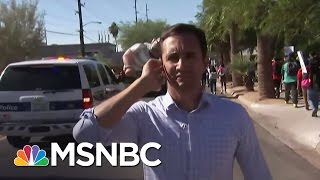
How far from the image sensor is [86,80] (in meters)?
10.8

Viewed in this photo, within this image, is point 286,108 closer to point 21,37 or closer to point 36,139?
point 36,139

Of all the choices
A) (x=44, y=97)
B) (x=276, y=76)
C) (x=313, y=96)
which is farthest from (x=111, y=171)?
(x=276, y=76)

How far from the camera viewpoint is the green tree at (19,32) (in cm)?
6562

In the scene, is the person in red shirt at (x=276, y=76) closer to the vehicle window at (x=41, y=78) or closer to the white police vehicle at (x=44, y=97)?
the white police vehicle at (x=44, y=97)

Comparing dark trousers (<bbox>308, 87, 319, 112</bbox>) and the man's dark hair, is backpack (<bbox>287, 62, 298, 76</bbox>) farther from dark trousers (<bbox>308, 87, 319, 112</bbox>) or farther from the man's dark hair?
the man's dark hair

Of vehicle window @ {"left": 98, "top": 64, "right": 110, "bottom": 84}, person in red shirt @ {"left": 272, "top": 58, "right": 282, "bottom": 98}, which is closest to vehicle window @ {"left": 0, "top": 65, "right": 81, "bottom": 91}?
vehicle window @ {"left": 98, "top": 64, "right": 110, "bottom": 84}

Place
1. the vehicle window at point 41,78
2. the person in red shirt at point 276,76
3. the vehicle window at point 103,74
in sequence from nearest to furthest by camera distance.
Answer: the vehicle window at point 41,78 < the vehicle window at point 103,74 < the person in red shirt at point 276,76

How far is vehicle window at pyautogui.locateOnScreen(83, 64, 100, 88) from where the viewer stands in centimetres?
1118

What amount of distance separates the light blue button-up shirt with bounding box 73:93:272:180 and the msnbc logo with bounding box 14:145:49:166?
7.73 m

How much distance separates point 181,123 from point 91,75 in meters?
8.94

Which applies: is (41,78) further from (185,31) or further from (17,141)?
(185,31)

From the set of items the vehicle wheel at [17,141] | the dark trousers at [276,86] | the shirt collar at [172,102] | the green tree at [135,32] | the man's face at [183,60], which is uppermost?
the green tree at [135,32]

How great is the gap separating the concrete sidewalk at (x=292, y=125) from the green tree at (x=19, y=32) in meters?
48.1

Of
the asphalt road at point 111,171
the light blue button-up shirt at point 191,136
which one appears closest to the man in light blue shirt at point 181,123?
the light blue button-up shirt at point 191,136
